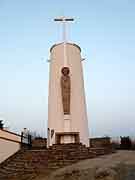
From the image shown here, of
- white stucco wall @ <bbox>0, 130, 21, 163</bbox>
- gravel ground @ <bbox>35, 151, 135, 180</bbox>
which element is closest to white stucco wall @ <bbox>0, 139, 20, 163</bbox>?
white stucco wall @ <bbox>0, 130, 21, 163</bbox>

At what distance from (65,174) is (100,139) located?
1428 centimetres

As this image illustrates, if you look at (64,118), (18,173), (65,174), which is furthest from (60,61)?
(65,174)

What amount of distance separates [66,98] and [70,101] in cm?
42

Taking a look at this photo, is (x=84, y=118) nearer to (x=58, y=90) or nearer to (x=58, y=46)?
(x=58, y=90)

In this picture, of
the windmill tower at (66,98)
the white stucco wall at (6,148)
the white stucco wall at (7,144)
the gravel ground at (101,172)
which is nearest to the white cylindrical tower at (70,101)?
the windmill tower at (66,98)

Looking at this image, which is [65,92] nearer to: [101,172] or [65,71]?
[65,71]

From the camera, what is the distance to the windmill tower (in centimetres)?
2116

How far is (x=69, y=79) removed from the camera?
22.0 meters

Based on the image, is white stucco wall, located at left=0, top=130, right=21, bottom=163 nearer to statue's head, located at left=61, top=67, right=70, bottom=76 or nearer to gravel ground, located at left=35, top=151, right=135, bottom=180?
gravel ground, located at left=35, top=151, right=135, bottom=180

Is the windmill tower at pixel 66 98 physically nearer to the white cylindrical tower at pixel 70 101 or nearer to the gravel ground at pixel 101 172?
the white cylindrical tower at pixel 70 101

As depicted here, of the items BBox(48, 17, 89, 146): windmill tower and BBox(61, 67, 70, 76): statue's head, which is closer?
BBox(48, 17, 89, 146): windmill tower

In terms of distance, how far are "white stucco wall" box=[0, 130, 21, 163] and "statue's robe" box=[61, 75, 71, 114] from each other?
16.1 ft

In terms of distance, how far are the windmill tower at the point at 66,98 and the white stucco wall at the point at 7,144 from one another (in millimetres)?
4074

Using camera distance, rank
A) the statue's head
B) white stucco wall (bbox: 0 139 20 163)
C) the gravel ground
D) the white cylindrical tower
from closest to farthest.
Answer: the gravel ground
white stucco wall (bbox: 0 139 20 163)
the white cylindrical tower
the statue's head
